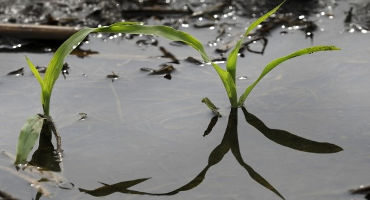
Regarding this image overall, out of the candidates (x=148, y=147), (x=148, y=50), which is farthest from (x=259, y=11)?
(x=148, y=147)

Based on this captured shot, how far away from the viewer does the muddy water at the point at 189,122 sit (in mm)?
1587

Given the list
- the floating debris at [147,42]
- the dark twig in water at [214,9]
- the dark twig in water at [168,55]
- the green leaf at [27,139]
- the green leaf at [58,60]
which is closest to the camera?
the green leaf at [27,139]

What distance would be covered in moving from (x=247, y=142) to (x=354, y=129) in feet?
Answer: 1.01

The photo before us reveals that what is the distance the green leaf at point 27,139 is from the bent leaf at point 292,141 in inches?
24.2

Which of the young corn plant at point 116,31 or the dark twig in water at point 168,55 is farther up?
the young corn plant at point 116,31

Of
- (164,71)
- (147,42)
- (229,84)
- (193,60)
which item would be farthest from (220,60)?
(229,84)

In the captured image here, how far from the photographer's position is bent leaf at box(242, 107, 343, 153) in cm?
171

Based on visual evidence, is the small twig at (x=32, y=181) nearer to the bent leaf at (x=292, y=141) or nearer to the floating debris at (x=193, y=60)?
the bent leaf at (x=292, y=141)

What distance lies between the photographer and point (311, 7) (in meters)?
2.69

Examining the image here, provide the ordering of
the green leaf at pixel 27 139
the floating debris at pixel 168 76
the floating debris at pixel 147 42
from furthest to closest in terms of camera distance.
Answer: the floating debris at pixel 147 42
the floating debris at pixel 168 76
the green leaf at pixel 27 139

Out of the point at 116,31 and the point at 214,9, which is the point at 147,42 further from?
the point at 116,31

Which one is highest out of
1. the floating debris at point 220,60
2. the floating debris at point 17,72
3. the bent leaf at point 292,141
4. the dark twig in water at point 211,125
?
the floating debris at point 17,72

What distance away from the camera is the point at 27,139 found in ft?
5.52

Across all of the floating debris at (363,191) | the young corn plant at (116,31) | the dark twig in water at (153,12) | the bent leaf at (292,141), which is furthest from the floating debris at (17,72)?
the floating debris at (363,191)
